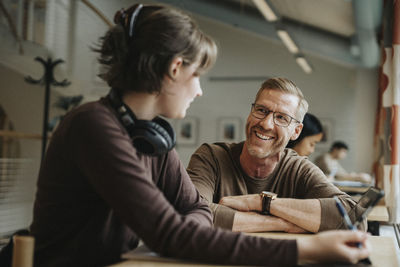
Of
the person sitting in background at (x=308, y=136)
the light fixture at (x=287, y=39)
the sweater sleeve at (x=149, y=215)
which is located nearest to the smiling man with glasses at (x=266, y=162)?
the sweater sleeve at (x=149, y=215)

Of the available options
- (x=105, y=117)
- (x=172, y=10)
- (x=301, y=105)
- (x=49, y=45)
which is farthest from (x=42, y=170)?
(x=49, y=45)

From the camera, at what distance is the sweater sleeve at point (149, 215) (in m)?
0.99

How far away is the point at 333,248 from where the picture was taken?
1004 millimetres

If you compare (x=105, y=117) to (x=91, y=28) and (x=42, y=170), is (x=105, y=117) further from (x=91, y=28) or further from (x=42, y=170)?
(x=91, y=28)

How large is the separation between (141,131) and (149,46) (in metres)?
0.22

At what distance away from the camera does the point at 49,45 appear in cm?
607

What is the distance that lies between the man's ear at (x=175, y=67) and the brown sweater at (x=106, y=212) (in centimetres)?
19

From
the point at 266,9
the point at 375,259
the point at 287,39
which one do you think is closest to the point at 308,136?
the point at 266,9

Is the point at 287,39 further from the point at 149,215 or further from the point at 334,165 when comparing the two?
the point at 149,215

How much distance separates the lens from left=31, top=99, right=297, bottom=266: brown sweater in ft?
3.26

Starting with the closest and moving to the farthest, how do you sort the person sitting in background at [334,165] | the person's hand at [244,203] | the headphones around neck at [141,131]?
the headphones around neck at [141,131]
the person's hand at [244,203]
the person sitting in background at [334,165]

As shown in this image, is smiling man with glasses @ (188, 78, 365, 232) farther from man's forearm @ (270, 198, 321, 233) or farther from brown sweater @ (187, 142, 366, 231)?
man's forearm @ (270, 198, 321, 233)

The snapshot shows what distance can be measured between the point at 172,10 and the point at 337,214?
39.8 inches

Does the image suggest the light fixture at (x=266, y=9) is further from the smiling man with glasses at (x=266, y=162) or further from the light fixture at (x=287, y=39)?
the smiling man with glasses at (x=266, y=162)
